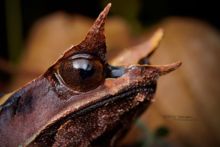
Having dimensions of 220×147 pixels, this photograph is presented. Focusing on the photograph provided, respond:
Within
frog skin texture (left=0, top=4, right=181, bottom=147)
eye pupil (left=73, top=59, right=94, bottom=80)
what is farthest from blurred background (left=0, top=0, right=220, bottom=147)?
eye pupil (left=73, top=59, right=94, bottom=80)

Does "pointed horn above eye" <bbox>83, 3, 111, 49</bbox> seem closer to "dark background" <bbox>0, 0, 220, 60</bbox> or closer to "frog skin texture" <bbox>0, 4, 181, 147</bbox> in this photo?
"frog skin texture" <bbox>0, 4, 181, 147</bbox>

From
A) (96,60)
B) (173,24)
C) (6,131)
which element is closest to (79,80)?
(96,60)

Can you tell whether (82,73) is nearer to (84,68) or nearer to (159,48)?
(84,68)

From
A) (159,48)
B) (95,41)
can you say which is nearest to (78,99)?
(95,41)

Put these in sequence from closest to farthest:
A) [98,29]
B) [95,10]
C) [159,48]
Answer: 1. [98,29]
2. [159,48]
3. [95,10]

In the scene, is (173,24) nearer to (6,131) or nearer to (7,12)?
(7,12)

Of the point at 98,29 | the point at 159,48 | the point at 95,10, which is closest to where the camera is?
the point at 98,29

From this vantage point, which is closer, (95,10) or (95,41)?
(95,41)
